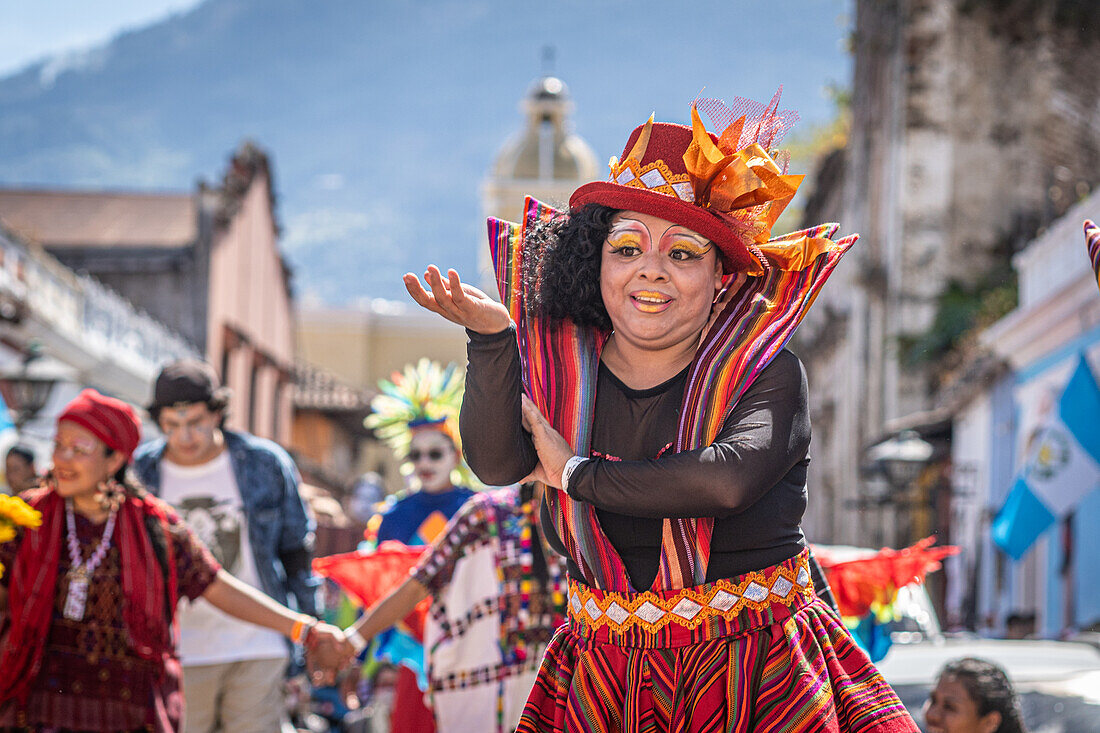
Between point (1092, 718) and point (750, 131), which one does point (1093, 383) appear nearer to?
point (1092, 718)

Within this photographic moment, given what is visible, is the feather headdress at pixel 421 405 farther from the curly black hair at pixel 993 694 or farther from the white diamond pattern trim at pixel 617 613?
the white diamond pattern trim at pixel 617 613

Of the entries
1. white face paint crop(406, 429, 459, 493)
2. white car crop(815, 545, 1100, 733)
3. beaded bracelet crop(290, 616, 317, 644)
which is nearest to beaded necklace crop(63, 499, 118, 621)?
beaded bracelet crop(290, 616, 317, 644)

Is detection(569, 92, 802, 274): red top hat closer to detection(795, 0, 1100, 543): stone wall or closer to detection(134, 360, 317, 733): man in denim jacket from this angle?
detection(134, 360, 317, 733): man in denim jacket

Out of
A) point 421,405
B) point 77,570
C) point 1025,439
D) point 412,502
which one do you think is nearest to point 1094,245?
point 77,570

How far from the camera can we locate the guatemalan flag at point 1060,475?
39.4 feet

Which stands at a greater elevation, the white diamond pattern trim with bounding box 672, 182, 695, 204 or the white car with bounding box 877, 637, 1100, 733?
the white diamond pattern trim with bounding box 672, 182, 695, 204

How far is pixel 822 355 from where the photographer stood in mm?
34781

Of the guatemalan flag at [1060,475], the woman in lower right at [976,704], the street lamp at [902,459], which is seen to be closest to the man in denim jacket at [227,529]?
the woman in lower right at [976,704]

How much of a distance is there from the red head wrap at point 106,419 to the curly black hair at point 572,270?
252 cm

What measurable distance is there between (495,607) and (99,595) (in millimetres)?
1609

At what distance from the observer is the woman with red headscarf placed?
5.62m

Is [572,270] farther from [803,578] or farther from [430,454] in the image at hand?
[430,454]

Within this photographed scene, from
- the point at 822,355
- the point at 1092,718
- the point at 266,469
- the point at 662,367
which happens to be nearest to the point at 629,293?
the point at 662,367

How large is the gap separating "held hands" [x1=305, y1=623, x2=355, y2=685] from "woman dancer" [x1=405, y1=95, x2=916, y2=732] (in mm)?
2319
